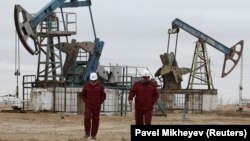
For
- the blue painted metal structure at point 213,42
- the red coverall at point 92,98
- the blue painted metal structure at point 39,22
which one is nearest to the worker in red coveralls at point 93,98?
the red coverall at point 92,98

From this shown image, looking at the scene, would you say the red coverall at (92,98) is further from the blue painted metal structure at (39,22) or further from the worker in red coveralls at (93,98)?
the blue painted metal structure at (39,22)

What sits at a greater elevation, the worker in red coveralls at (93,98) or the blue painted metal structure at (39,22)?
the blue painted metal structure at (39,22)

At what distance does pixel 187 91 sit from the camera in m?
47.4

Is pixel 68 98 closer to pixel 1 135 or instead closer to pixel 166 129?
pixel 1 135

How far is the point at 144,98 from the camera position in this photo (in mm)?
15375

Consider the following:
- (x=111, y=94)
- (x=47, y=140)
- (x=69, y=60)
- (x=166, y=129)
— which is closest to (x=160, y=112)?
(x=111, y=94)

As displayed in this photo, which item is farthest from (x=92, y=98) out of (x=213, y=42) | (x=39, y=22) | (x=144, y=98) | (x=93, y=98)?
(x=213, y=42)

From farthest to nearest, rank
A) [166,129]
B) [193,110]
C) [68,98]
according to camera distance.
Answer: [193,110] < [68,98] < [166,129]

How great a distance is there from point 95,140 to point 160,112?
67.6 ft

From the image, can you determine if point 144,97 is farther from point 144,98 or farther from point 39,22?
point 39,22

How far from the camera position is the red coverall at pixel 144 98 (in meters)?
15.4

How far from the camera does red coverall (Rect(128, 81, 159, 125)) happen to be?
15.4 metres

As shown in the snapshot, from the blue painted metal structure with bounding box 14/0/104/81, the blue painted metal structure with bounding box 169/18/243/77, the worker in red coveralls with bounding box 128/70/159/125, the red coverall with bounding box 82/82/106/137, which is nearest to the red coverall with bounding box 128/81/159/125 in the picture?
the worker in red coveralls with bounding box 128/70/159/125

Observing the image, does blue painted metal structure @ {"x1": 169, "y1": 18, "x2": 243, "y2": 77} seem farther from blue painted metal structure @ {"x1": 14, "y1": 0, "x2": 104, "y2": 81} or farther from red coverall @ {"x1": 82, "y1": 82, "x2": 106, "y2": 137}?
red coverall @ {"x1": 82, "y1": 82, "x2": 106, "y2": 137}
